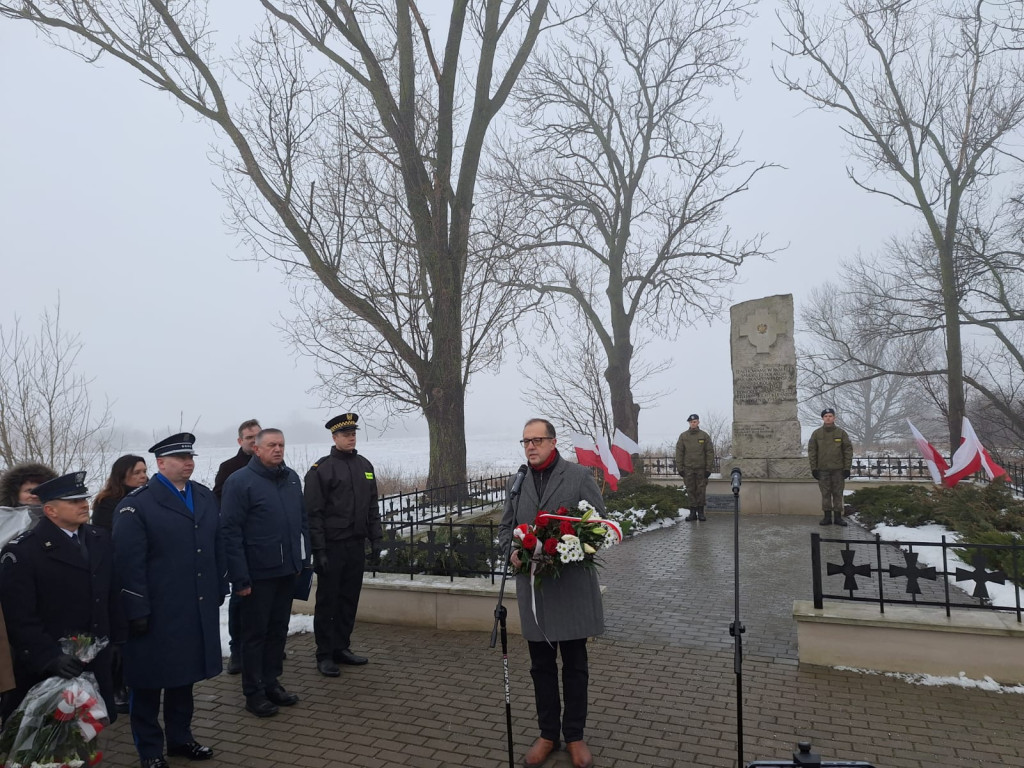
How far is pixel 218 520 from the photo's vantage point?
4.84 m

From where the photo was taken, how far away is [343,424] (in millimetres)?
6168

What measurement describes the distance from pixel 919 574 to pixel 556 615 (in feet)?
11.2

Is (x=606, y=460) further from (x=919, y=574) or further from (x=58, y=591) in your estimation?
(x=58, y=591)

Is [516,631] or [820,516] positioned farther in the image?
[820,516]

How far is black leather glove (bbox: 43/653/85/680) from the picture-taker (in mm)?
3547

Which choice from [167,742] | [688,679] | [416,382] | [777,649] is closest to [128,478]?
[167,742]

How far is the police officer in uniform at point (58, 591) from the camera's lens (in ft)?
11.9

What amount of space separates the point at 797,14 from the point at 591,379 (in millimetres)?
12335

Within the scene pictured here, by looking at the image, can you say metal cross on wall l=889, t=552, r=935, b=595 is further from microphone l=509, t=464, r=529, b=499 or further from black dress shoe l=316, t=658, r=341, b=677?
black dress shoe l=316, t=658, r=341, b=677

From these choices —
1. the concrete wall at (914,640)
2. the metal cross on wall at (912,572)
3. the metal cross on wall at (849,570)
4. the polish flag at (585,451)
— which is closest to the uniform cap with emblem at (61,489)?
the concrete wall at (914,640)

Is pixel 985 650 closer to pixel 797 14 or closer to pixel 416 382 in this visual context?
pixel 416 382

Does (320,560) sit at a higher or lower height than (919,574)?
higher

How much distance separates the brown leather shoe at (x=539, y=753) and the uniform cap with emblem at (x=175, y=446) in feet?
9.14

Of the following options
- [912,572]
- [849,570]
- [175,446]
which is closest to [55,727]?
[175,446]
